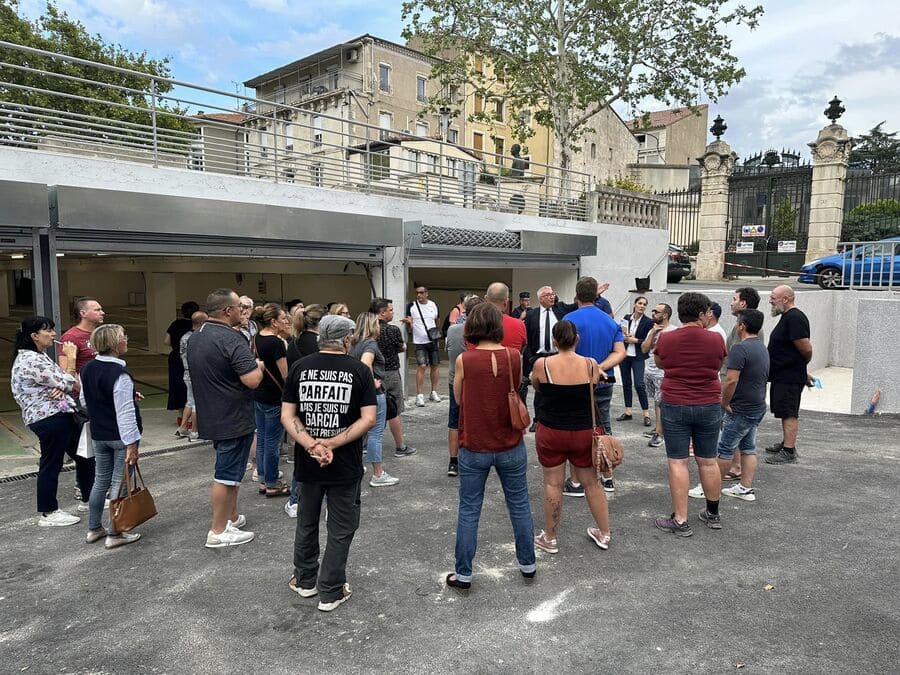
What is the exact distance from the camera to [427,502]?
17.2ft

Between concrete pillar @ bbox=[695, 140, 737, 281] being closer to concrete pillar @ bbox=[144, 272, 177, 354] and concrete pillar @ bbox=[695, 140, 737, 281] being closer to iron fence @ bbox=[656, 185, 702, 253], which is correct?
iron fence @ bbox=[656, 185, 702, 253]

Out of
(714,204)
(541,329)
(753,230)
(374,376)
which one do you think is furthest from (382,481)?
(753,230)

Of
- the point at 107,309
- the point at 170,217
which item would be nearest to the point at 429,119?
the point at 107,309

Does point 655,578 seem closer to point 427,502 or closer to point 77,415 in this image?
point 427,502

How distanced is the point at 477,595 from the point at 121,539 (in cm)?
264

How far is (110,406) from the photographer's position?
13.7ft

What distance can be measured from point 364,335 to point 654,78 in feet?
56.4

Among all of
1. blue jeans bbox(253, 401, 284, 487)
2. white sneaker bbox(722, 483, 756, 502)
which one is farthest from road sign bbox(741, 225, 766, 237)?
blue jeans bbox(253, 401, 284, 487)

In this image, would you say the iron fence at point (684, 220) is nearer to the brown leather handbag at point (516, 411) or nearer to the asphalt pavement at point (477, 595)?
the asphalt pavement at point (477, 595)

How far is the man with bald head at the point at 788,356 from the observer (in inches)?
227

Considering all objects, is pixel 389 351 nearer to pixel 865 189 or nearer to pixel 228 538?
pixel 228 538

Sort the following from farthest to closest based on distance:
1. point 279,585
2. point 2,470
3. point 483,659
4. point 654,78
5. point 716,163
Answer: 1. point 716,163
2. point 654,78
3. point 2,470
4. point 279,585
5. point 483,659

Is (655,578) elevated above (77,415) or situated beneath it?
situated beneath

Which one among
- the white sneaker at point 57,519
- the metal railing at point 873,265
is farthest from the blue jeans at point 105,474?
the metal railing at point 873,265
